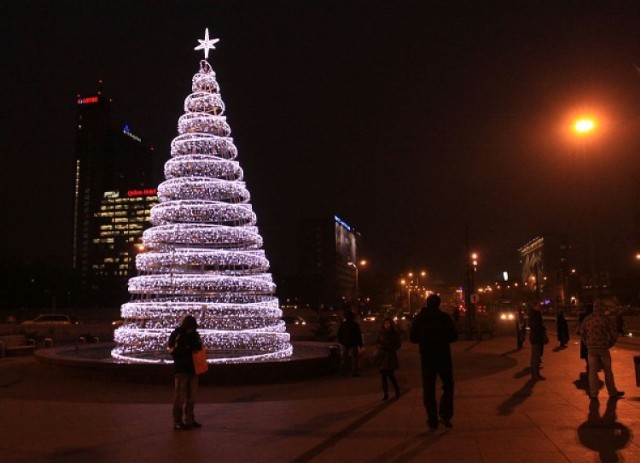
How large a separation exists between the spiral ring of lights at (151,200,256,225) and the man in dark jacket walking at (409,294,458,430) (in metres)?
11.2

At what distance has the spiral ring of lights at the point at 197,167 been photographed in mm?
19844

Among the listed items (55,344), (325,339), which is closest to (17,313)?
(55,344)

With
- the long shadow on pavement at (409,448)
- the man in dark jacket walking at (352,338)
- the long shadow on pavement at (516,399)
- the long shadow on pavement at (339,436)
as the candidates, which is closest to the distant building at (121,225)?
the man in dark jacket walking at (352,338)

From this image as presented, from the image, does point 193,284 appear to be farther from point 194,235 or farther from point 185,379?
point 185,379

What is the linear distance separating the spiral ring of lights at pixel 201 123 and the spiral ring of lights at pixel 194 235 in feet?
10.1

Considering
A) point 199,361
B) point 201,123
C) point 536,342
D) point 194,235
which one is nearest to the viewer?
point 199,361

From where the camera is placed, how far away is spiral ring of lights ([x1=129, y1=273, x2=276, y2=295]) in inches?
745

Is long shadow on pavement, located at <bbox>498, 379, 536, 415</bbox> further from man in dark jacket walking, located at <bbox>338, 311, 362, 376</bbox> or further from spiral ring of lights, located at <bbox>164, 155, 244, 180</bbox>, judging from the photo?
spiral ring of lights, located at <bbox>164, 155, 244, 180</bbox>

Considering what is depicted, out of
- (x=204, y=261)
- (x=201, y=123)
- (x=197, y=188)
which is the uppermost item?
(x=201, y=123)

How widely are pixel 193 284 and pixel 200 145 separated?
14.1ft

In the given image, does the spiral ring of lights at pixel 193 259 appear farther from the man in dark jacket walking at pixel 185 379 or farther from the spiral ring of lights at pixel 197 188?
the man in dark jacket walking at pixel 185 379

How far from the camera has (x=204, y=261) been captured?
19.0 m

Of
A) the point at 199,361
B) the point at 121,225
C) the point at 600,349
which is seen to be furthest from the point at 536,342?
the point at 121,225

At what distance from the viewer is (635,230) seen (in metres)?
89.8
